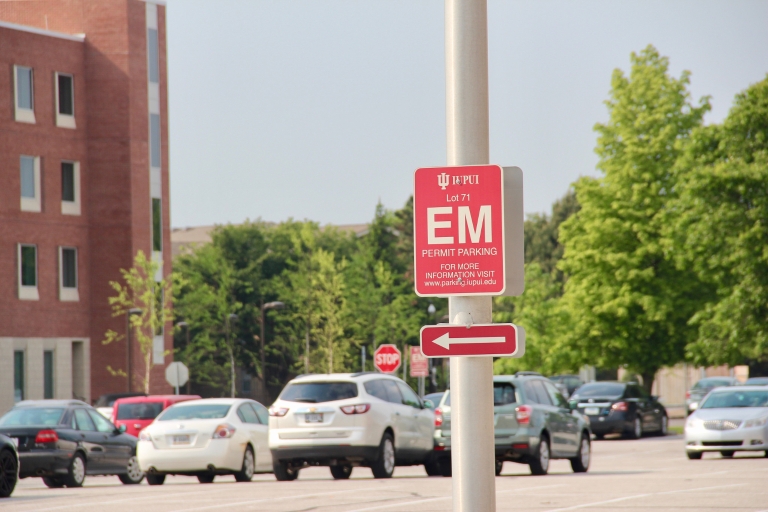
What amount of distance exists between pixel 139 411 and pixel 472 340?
26.1 meters

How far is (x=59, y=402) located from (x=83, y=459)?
3.99 feet

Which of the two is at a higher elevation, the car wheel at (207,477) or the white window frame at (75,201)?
the white window frame at (75,201)

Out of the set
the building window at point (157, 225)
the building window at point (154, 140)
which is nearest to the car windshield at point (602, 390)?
the building window at point (157, 225)

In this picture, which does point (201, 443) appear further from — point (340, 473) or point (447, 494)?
point (447, 494)

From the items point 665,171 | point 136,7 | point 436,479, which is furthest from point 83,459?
point 136,7

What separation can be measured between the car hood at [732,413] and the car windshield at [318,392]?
8.59 m

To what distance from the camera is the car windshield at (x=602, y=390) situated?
40.4m

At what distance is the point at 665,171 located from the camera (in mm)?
50031

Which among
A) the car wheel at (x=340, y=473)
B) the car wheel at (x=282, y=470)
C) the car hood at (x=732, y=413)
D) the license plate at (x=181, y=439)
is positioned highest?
the license plate at (x=181, y=439)

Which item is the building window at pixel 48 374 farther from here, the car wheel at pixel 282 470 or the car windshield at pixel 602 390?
the car wheel at pixel 282 470

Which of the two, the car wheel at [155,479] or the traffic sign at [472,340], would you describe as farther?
the car wheel at [155,479]

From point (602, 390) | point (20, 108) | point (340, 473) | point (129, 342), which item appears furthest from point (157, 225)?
point (340, 473)

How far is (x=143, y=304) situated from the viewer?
2210 inches

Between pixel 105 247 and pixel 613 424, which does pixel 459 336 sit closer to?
pixel 613 424
